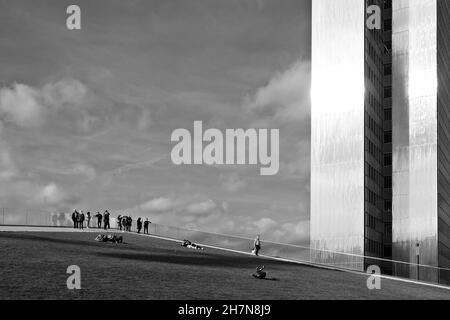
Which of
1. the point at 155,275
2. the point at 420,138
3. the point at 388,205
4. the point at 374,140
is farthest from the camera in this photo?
the point at 388,205

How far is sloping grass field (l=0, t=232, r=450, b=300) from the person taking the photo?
82.2 ft

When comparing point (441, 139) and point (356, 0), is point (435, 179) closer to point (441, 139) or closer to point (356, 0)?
point (441, 139)

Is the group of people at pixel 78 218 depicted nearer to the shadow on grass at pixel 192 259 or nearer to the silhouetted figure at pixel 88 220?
the silhouetted figure at pixel 88 220

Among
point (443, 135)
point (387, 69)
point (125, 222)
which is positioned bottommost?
point (125, 222)

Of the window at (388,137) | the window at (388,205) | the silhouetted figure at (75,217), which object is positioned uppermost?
the window at (388,137)

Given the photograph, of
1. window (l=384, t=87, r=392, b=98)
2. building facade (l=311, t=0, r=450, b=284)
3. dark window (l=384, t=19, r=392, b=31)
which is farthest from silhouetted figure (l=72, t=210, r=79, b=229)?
dark window (l=384, t=19, r=392, b=31)

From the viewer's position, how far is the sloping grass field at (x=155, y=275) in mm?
25058

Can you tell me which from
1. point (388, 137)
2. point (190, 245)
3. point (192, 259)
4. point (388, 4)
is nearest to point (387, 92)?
point (388, 137)

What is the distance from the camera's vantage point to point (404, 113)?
257 feet

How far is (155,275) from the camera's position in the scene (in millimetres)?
29375

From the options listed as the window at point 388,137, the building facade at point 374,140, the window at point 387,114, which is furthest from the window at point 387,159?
the window at point 387,114

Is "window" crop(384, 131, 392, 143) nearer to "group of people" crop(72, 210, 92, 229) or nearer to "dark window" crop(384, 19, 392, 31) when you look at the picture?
"dark window" crop(384, 19, 392, 31)

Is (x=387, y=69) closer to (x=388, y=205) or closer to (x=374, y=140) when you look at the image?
(x=374, y=140)
